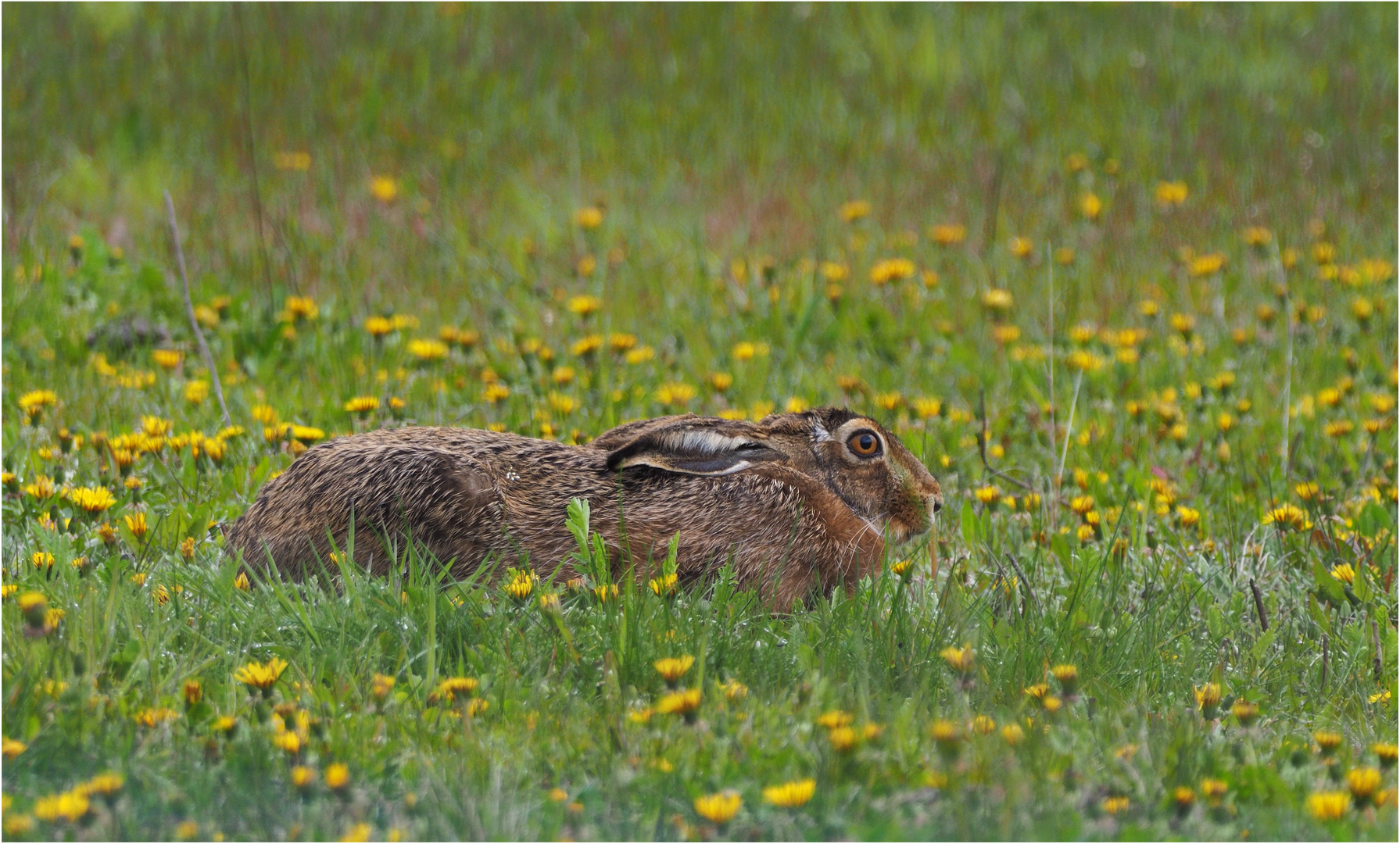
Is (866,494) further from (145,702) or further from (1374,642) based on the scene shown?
(145,702)

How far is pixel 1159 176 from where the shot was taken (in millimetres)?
10727

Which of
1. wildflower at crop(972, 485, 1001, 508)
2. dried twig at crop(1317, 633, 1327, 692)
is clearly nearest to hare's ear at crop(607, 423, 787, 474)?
wildflower at crop(972, 485, 1001, 508)

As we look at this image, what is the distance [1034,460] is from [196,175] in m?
6.90

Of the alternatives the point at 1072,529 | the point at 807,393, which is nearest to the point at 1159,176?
the point at 807,393

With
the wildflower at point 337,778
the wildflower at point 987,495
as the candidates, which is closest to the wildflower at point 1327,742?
the wildflower at point 987,495

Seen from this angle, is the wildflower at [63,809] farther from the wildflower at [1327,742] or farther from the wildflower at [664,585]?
the wildflower at [1327,742]

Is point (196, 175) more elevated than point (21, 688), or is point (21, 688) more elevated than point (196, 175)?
point (196, 175)

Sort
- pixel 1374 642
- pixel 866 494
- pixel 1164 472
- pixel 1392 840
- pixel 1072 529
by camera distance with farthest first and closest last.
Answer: pixel 1164 472 < pixel 1072 529 < pixel 866 494 < pixel 1374 642 < pixel 1392 840

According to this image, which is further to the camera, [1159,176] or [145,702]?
[1159,176]

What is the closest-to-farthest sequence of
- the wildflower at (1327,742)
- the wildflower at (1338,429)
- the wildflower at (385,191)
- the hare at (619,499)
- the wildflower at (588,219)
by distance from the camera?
the wildflower at (1327,742) < the hare at (619,499) < the wildflower at (1338,429) < the wildflower at (588,219) < the wildflower at (385,191)

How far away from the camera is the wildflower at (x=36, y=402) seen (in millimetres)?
5719

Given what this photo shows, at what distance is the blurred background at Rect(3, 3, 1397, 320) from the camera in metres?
9.18

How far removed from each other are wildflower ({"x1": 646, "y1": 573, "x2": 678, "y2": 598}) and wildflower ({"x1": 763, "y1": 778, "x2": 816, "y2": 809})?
1189 mm

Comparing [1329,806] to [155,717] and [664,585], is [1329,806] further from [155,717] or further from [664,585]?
[155,717]
